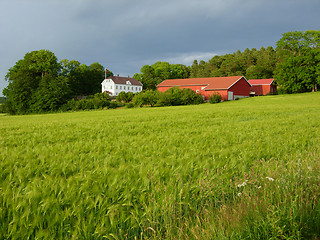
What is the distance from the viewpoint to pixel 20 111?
168ft

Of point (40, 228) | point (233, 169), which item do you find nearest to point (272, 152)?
point (233, 169)

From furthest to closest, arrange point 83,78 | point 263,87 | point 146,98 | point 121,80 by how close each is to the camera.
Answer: point 121,80
point 83,78
point 263,87
point 146,98

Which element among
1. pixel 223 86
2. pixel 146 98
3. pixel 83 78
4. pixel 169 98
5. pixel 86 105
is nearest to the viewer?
pixel 169 98

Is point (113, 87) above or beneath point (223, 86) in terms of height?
above

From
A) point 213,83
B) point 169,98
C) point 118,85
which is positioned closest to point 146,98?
point 169,98

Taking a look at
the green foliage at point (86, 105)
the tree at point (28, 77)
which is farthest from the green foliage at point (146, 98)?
the tree at point (28, 77)

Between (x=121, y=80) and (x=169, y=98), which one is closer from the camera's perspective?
(x=169, y=98)

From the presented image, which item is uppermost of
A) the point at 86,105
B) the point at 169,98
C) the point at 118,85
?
the point at 118,85

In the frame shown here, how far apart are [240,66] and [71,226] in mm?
101014

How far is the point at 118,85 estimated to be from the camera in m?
92.5

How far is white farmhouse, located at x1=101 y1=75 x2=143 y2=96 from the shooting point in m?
90.9

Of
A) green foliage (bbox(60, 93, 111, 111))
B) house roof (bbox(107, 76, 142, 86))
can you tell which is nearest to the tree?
green foliage (bbox(60, 93, 111, 111))

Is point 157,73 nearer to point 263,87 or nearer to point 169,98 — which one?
point 263,87

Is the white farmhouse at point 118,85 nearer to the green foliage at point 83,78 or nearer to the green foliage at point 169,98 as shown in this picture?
the green foliage at point 83,78
